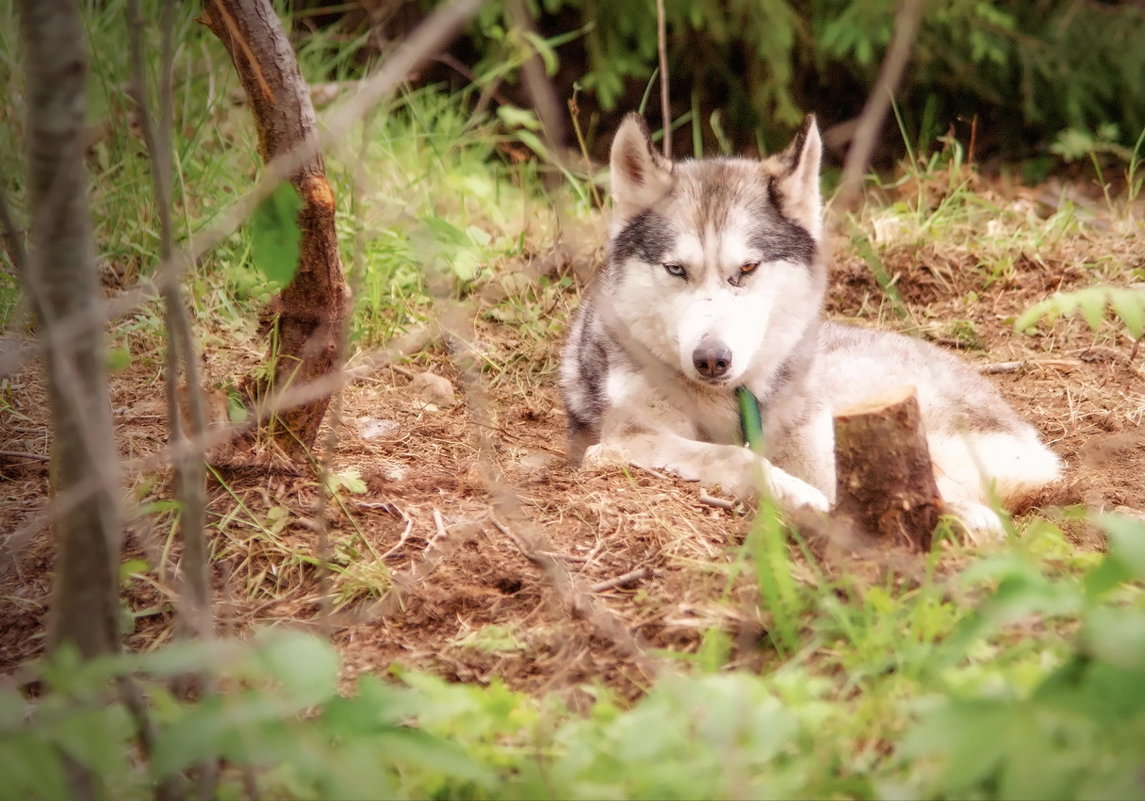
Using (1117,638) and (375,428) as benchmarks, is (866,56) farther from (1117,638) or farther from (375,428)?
(1117,638)

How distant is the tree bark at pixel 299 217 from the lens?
7.89ft

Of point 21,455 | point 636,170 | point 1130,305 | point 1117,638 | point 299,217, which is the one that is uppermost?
point 299,217

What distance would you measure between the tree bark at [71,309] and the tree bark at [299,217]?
38.2 inches

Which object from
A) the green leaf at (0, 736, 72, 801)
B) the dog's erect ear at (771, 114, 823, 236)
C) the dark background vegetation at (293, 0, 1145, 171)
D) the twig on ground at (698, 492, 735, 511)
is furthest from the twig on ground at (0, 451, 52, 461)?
the dark background vegetation at (293, 0, 1145, 171)

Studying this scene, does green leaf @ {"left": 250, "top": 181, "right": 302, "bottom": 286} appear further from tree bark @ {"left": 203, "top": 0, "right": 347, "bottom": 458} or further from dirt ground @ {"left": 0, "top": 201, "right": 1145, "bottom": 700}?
tree bark @ {"left": 203, "top": 0, "right": 347, "bottom": 458}

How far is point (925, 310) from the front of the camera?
4734 mm

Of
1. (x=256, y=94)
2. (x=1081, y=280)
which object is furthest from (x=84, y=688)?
(x=1081, y=280)

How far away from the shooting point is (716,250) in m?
3.25

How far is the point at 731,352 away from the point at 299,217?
134 centimetres

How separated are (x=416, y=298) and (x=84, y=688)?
326 cm

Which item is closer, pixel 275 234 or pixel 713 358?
pixel 275 234

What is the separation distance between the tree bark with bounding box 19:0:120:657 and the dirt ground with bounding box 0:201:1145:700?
190mm

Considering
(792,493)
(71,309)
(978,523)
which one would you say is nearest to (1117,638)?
(978,523)

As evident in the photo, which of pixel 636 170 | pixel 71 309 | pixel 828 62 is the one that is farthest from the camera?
pixel 828 62
